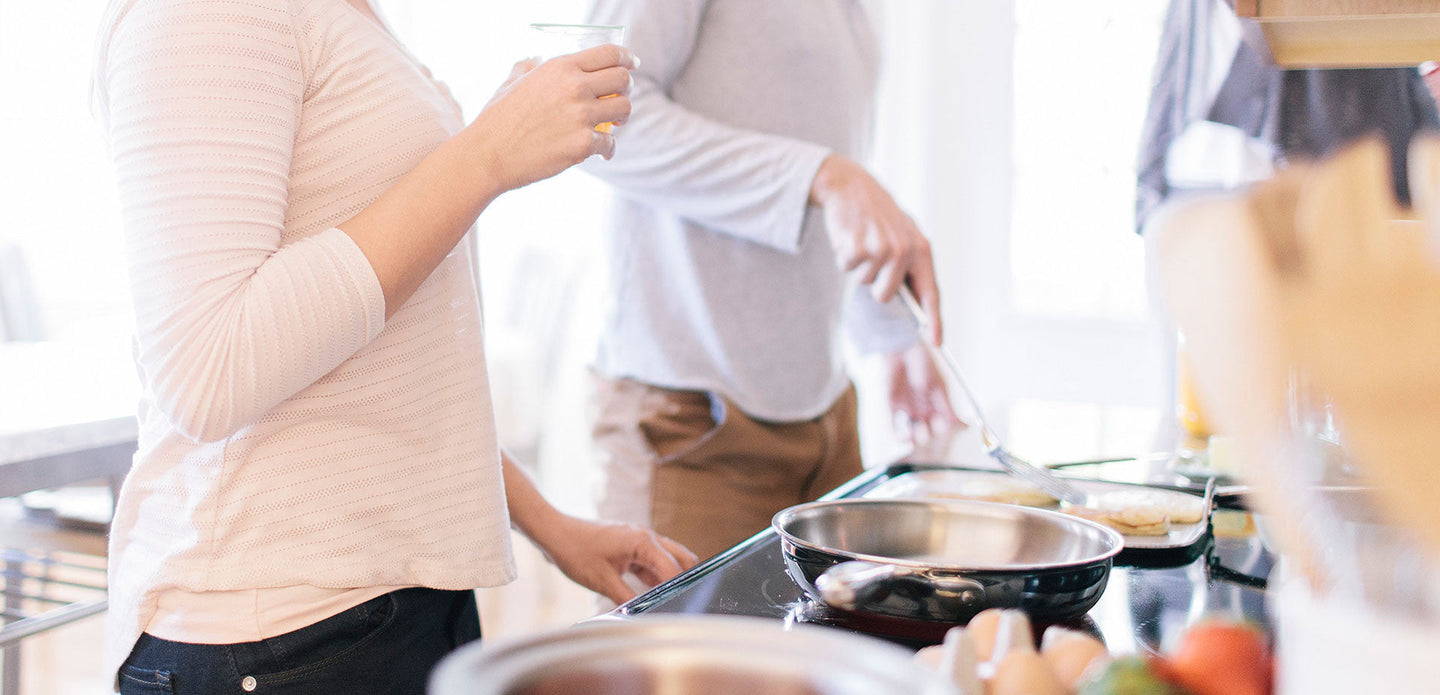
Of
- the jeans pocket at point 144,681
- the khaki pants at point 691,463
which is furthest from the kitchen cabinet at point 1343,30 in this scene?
the jeans pocket at point 144,681

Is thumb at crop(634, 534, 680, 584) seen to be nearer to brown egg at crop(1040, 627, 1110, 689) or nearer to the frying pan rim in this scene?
the frying pan rim

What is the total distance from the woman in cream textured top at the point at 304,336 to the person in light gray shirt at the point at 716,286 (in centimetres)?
49

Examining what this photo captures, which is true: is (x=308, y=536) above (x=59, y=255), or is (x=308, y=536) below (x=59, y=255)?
below

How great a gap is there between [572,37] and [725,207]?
537 millimetres

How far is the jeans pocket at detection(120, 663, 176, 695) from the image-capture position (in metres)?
0.80

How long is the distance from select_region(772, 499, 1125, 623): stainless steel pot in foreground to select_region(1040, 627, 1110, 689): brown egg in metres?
0.13

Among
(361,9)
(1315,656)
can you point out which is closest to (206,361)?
(361,9)

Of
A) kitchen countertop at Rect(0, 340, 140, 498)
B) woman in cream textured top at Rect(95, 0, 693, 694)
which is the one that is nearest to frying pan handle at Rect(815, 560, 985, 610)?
woman in cream textured top at Rect(95, 0, 693, 694)

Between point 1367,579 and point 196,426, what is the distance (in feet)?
2.15

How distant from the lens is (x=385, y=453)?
835 mm

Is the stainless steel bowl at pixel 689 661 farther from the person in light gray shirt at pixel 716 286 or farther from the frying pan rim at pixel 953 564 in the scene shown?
the person in light gray shirt at pixel 716 286

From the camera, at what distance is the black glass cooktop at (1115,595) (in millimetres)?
670

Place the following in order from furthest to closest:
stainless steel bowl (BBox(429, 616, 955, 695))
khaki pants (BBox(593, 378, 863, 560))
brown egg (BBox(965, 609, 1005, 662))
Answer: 1. khaki pants (BBox(593, 378, 863, 560))
2. brown egg (BBox(965, 609, 1005, 662))
3. stainless steel bowl (BBox(429, 616, 955, 695))

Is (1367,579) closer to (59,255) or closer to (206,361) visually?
(206,361)
